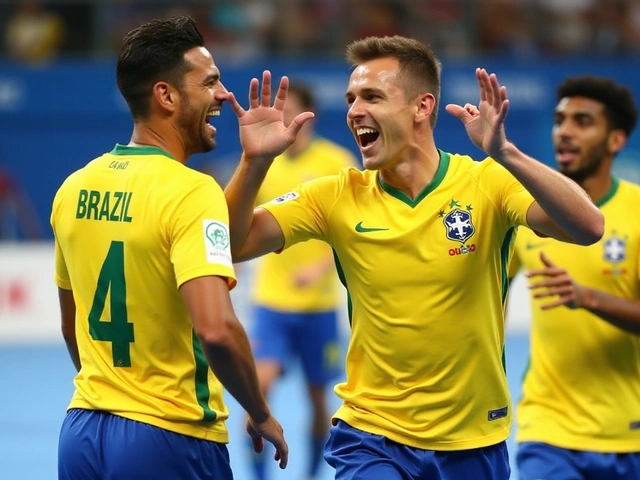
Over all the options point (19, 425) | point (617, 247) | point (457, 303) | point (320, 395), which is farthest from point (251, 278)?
point (457, 303)

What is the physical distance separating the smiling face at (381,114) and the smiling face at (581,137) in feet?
4.72

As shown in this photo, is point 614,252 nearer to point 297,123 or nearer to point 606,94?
point 606,94

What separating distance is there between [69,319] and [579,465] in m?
2.42

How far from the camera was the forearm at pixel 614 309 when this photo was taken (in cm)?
518

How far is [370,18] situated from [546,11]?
268cm

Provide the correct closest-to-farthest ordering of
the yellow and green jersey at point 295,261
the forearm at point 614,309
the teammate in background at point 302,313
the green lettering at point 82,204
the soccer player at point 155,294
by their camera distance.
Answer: the soccer player at point 155,294 → the green lettering at point 82,204 → the forearm at point 614,309 → the teammate in background at point 302,313 → the yellow and green jersey at point 295,261

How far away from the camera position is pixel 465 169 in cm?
468

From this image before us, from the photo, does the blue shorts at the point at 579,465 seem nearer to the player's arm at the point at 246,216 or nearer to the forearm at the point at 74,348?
the player's arm at the point at 246,216

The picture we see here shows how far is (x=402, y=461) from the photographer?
4.48 meters

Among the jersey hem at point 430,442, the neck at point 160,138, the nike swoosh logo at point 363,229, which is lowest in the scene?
the jersey hem at point 430,442

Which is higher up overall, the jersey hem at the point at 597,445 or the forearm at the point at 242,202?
the forearm at the point at 242,202

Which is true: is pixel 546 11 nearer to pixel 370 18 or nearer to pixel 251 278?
pixel 370 18

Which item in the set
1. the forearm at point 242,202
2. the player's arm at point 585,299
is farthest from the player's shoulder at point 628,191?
the forearm at point 242,202

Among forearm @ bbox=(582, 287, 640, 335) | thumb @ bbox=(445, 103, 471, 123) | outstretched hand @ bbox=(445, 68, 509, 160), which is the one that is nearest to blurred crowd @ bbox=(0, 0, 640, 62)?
forearm @ bbox=(582, 287, 640, 335)
